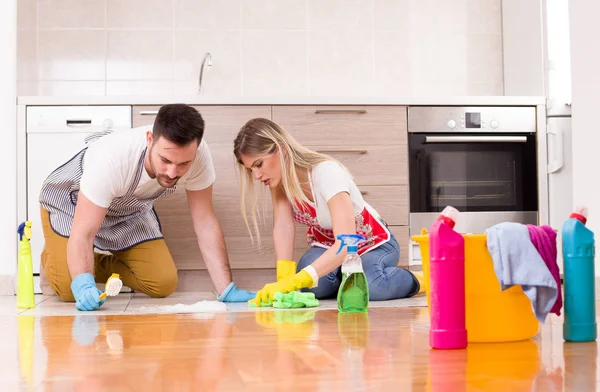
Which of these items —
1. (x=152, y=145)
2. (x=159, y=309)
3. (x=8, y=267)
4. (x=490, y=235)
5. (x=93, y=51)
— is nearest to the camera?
(x=490, y=235)

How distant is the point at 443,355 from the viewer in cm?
147

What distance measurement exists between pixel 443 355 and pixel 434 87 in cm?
307

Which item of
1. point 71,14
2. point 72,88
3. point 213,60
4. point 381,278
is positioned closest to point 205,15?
point 213,60

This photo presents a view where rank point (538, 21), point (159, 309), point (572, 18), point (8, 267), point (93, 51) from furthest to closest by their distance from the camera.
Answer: point (93, 51) → point (538, 21) → point (8, 267) → point (572, 18) → point (159, 309)

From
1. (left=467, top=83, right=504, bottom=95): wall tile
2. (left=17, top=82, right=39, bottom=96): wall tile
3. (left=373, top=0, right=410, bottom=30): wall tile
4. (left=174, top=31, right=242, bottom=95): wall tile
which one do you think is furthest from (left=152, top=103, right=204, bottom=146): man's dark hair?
(left=467, top=83, right=504, bottom=95): wall tile

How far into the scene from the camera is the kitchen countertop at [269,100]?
3.46 m

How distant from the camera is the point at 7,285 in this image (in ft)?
11.3

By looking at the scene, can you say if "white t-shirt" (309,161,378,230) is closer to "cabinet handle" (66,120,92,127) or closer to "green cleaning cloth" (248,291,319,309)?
"green cleaning cloth" (248,291,319,309)

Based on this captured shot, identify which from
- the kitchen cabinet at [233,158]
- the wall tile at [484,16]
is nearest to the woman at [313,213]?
the kitchen cabinet at [233,158]

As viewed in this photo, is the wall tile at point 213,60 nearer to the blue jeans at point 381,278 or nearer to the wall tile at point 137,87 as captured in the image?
the wall tile at point 137,87

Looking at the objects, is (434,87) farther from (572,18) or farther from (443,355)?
(443,355)

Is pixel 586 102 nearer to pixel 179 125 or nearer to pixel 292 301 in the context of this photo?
pixel 292 301

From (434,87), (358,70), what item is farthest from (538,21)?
(358,70)

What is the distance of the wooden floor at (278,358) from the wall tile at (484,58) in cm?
253
